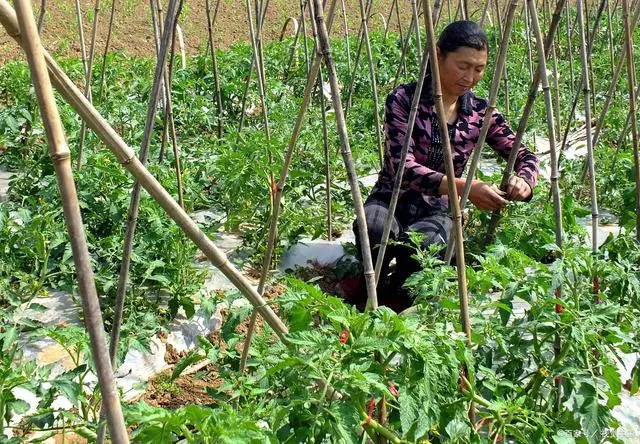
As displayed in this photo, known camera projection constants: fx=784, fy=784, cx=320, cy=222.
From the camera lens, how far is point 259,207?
9.46 ft

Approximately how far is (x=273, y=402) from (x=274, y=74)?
4.48 metres

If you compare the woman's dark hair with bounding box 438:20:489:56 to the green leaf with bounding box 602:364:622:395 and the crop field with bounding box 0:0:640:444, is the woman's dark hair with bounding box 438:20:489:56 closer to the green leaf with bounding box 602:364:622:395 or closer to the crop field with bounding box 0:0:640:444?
the crop field with bounding box 0:0:640:444

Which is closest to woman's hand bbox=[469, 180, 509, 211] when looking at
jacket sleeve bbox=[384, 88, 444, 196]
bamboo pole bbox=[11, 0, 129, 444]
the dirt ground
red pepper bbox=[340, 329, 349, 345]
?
jacket sleeve bbox=[384, 88, 444, 196]

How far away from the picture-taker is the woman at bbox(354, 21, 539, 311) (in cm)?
248

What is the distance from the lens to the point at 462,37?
245 cm

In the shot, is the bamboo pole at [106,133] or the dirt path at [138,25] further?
the dirt path at [138,25]

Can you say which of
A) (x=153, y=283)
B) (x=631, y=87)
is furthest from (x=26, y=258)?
(x=631, y=87)

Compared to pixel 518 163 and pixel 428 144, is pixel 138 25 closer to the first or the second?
pixel 428 144

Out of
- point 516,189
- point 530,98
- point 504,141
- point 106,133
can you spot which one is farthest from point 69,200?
point 504,141

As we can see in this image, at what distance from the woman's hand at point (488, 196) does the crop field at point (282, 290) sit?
7cm

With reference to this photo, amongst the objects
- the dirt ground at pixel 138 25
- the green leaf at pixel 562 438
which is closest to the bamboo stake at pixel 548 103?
the green leaf at pixel 562 438

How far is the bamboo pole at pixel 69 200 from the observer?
759 millimetres

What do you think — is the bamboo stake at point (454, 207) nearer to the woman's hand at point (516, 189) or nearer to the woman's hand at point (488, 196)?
the woman's hand at point (488, 196)

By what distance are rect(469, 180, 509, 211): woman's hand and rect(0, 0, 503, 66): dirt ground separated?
6299 mm
